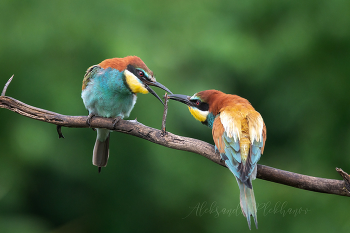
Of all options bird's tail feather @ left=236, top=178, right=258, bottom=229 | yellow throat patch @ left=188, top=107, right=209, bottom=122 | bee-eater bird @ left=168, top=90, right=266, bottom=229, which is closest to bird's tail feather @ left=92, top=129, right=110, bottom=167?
yellow throat patch @ left=188, top=107, right=209, bottom=122

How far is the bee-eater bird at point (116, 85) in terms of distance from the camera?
245 cm

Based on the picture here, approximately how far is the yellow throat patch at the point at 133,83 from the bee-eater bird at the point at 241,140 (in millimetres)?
501

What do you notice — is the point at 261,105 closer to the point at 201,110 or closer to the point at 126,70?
the point at 201,110

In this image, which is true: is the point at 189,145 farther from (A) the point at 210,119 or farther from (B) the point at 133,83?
(B) the point at 133,83

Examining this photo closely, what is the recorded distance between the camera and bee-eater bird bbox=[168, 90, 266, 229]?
1861 millimetres

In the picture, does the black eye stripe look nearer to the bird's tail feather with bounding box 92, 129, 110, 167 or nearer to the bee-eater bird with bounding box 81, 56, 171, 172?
the bee-eater bird with bounding box 81, 56, 171, 172

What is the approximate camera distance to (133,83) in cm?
247

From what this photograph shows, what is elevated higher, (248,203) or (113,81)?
(113,81)

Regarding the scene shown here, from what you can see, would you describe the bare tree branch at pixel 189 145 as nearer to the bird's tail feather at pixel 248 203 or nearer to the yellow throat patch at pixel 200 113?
the bird's tail feather at pixel 248 203

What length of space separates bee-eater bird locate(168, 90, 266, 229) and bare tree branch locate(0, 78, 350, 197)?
9cm

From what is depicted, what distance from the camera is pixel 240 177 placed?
6.13 ft

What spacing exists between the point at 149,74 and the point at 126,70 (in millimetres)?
176

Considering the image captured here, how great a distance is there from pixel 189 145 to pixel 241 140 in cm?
30

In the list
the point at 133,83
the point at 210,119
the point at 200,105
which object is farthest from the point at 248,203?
the point at 133,83
